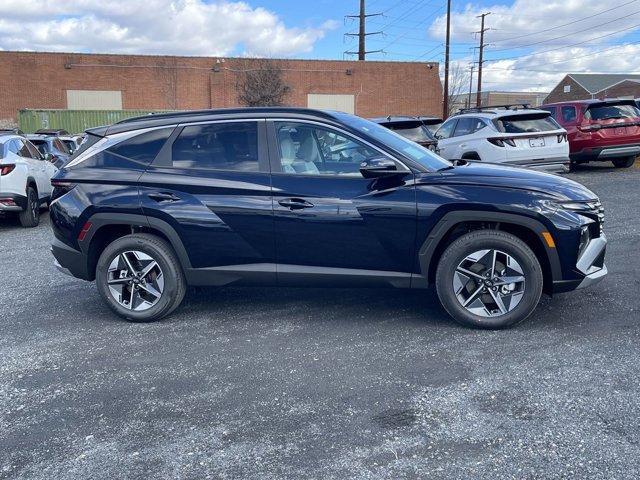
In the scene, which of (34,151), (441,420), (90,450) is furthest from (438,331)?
(34,151)

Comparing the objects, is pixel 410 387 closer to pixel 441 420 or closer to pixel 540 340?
pixel 441 420

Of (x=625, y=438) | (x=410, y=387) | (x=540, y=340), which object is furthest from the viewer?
(x=540, y=340)

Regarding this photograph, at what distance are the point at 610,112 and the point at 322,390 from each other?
13.4m

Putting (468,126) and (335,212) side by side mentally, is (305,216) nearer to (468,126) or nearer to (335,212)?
(335,212)

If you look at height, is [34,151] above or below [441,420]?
above

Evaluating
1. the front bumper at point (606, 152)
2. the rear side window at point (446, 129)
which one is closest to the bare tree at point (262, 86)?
the rear side window at point (446, 129)

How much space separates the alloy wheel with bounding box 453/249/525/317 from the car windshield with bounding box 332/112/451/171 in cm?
86

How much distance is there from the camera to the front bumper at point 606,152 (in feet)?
46.9

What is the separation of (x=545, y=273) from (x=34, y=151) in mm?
10564

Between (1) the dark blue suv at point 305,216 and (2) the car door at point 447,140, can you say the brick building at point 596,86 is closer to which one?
(2) the car door at point 447,140

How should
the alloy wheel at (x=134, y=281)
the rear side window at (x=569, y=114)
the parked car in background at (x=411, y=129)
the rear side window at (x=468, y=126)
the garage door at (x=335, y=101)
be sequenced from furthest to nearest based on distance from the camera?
1. the garage door at (x=335, y=101)
2. the rear side window at (x=569, y=114)
3. the rear side window at (x=468, y=126)
4. the parked car in background at (x=411, y=129)
5. the alloy wheel at (x=134, y=281)

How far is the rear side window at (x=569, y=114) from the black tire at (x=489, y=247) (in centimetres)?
1155

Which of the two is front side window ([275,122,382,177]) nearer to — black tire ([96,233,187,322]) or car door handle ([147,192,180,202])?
car door handle ([147,192,180,202])

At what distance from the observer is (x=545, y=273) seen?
15.4 feet
